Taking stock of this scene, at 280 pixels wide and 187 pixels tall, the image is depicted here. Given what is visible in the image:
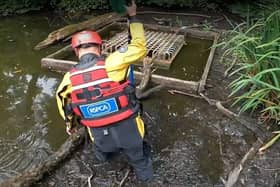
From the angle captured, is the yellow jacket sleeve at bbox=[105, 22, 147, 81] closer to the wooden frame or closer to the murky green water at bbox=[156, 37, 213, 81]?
the wooden frame

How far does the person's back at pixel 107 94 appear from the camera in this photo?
264 cm

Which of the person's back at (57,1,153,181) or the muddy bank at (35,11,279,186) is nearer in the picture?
the person's back at (57,1,153,181)

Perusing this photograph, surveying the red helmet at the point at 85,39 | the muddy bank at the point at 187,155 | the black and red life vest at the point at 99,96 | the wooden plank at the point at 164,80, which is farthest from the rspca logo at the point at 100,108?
the wooden plank at the point at 164,80

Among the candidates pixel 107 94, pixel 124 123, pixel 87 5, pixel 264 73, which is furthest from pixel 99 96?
pixel 87 5

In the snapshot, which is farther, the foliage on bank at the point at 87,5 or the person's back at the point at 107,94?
the foliage on bank at the point at 87,5

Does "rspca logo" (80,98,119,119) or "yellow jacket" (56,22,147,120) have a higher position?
"yellow jacket" (56,22,147,120)

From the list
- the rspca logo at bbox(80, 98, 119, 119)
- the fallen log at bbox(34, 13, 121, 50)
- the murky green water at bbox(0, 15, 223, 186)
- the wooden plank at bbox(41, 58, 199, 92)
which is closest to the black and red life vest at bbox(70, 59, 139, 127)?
the rspca logo at bbox(80, 98, 119, 119)

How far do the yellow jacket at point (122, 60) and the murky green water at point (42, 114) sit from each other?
3.15 feet

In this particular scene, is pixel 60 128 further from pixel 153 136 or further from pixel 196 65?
pixel 196 65

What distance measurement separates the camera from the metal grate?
205 inches

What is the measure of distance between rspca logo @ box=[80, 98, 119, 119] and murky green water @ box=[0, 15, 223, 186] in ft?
3.00

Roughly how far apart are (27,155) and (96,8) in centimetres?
515

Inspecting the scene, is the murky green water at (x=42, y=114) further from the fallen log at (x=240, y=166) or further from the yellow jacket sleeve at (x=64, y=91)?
the yellow jacket sleeve at (x=64, y=91)

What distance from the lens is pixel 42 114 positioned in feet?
13.8
